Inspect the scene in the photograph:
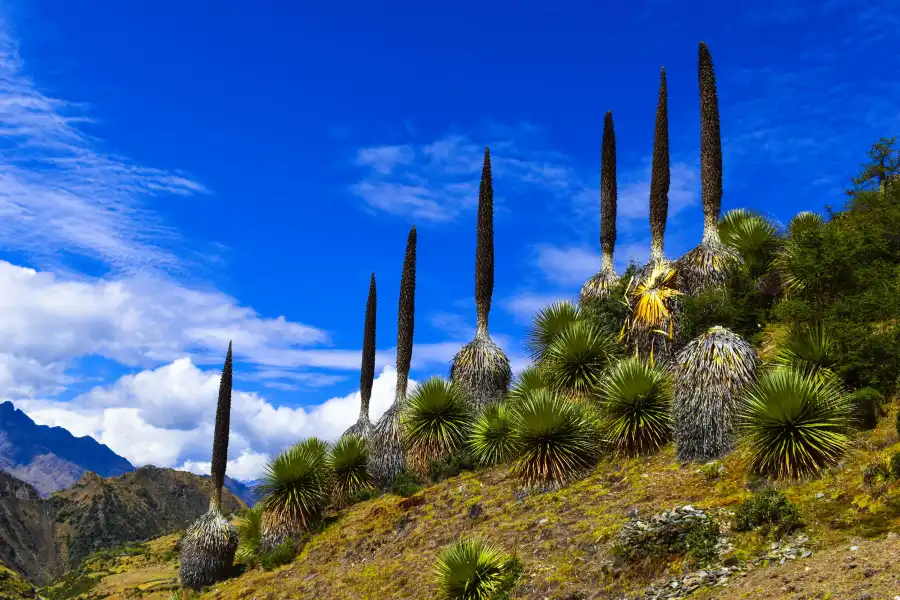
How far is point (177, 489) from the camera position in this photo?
120688 mm

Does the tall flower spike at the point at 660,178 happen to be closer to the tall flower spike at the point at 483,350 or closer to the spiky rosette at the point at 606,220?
the spiky rosette at the point at 606,220

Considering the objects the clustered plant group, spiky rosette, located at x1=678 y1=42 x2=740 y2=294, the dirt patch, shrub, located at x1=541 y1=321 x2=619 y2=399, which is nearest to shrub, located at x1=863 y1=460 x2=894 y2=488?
the clustered plant group

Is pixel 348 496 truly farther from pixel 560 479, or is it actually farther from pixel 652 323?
pixel 652 323

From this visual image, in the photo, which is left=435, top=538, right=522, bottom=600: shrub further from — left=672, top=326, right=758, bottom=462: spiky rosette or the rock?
the rock

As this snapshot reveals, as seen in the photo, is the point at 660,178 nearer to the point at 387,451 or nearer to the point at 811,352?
the point at 811,352

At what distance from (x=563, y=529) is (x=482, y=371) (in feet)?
32.0

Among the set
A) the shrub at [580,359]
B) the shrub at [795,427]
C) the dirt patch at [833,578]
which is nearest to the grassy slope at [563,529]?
the dirt patch at [833,578]

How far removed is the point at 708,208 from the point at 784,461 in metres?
12.6

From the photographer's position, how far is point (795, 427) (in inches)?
519

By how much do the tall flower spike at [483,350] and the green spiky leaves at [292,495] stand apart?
5974 mm

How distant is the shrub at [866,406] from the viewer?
538 inches

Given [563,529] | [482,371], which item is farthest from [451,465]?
[563,529]

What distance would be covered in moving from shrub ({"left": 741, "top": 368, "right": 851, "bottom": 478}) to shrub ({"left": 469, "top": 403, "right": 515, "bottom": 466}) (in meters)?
7.89

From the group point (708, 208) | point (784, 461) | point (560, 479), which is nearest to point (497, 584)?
point (560, 479)
